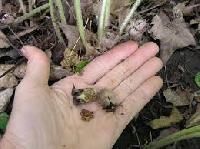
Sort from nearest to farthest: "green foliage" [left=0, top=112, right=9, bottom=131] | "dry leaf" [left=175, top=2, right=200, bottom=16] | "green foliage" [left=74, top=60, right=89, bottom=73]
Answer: "green foliage" [left=0, top=112, right=9, bottom=131], "green foliage" [left=74, top=60, right=89, bottom=73], "dry leaf" [left=175, top=2, right=200, bottom=16]

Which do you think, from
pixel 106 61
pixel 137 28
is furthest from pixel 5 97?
pixel 137 28

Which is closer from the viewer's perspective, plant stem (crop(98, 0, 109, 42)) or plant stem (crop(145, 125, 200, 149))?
plant stem (crop(145, 125, 200, 149))

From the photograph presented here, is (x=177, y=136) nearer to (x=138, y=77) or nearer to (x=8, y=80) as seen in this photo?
(x=138, y=77)

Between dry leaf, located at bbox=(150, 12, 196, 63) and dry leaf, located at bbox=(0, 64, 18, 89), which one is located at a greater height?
dry leaf, located at bbox=(150, 12, 196, 63)

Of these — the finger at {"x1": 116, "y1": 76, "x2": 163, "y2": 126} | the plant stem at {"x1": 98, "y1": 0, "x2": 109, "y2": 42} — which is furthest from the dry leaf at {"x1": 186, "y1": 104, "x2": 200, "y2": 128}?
the plant stem at {"x1": 98, "y1": 0, "x2": 109, "y2": 42}

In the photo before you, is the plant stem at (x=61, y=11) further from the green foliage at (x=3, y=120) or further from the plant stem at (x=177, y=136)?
the plant stem at (x=177, y=136)

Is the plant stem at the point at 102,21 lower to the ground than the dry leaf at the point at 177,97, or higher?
higher

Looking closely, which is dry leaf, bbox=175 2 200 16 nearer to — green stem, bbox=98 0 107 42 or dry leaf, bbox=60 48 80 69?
green stem, bbox=98 0 107 42

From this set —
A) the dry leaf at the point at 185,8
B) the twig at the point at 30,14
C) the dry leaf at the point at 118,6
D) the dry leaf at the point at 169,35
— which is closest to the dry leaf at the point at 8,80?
the twig at the point at 30,14
